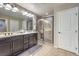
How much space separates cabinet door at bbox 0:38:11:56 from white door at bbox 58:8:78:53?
217cm

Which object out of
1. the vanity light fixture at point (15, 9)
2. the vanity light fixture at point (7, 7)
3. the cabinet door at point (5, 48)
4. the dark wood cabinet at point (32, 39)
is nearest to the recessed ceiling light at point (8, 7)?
the vanity light fixture at point (7, 7)

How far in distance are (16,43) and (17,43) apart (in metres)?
0.06

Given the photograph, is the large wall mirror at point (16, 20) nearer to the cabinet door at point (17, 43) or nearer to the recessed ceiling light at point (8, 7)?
the recessed ceiling light at point (8, 7)

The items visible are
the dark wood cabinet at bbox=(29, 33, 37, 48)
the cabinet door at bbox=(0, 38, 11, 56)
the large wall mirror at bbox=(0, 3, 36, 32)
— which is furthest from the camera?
the dark wood cabinet at bbox=(29, 33, 37, 48)

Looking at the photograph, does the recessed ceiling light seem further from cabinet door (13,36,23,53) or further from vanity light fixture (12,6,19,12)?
cabinet door (13,36,23,53)

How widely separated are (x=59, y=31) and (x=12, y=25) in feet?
6.64

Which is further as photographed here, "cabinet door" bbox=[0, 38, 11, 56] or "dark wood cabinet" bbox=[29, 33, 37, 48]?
"dark wood cabinet" bbox=[29, 33, 37, 48]

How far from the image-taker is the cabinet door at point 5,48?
2.20 metres

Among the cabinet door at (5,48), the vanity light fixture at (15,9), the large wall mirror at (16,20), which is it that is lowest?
the cabinet door at (5,48)

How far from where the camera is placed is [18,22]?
2953 mm

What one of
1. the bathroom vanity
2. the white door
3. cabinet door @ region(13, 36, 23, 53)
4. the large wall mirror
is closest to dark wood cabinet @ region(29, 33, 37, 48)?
the bathroom vanity

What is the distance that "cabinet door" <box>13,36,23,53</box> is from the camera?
267 centimetres

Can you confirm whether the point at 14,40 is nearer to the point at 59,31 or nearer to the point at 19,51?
the point at 19,51

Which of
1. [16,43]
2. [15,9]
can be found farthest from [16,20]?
[16,43]
